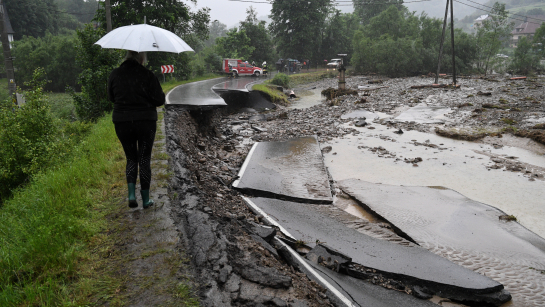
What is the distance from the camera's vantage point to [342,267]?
3.82 m

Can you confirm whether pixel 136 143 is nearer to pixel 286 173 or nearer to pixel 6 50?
pixel 286 173

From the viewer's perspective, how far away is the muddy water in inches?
263

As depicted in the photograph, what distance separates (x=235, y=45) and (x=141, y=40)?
42.6m

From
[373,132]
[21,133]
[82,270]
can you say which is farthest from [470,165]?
[21,133]

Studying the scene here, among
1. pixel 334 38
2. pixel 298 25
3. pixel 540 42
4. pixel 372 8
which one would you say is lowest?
pixel 540 42

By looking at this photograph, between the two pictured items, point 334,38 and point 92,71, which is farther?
point 334,38

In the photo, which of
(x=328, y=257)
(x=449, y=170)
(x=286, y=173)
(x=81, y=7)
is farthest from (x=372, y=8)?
(x=328, y=257)

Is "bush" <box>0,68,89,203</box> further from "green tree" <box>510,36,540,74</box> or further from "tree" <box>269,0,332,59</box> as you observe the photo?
"green tree" <box>510,36,540,74</box>

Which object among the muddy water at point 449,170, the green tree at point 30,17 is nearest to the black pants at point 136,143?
the muddy water at point 449,170

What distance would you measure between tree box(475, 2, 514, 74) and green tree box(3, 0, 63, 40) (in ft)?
186

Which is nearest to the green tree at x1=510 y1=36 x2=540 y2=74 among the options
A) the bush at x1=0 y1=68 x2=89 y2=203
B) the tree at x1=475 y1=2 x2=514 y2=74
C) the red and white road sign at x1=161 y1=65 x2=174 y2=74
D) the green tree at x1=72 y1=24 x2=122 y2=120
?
the tree at x1=475 y1=2 x2=514 y2=74

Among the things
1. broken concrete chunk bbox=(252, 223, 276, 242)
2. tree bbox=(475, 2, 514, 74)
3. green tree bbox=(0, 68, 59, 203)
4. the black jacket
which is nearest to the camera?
the black jacket

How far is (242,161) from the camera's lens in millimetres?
8617

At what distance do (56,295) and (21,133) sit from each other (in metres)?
5.42
